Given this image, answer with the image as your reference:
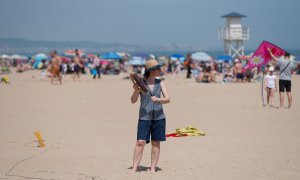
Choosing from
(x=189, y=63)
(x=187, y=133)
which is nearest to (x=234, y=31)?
(x=189, y=63)

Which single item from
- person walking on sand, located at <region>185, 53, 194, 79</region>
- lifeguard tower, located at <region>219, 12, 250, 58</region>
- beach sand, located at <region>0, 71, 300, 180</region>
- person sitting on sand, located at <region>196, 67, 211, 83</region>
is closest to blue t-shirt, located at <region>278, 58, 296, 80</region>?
beach sand, located at <region>0, 71, 300, 180</region>

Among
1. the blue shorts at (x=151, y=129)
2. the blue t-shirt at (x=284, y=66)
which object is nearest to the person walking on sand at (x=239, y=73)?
the blue t-shirt at (x=284, y=66)

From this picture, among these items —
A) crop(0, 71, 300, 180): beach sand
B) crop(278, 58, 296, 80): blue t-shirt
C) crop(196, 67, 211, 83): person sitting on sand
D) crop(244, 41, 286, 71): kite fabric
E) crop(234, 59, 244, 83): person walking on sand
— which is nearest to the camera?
crop(0, 71, 300, 180): beach sand

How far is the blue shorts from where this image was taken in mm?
6887

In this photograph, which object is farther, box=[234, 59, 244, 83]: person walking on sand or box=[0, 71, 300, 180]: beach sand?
box=[234, 59, 244, 83]: person walking on sand

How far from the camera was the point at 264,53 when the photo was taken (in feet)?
49.7

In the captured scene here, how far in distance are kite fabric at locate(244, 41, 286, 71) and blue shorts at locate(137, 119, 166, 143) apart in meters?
8.52

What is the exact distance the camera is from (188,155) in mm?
8195

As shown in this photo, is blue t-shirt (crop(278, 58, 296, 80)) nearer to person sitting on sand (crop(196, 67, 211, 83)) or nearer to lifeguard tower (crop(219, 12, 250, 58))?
person sitting on sand (crop(196, 67, 211, 83))

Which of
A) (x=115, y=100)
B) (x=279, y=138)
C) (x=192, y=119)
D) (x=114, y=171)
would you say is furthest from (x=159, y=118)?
(x=115, y=100)

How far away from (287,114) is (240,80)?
1456 cm

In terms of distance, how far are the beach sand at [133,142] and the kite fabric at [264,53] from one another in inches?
48.9

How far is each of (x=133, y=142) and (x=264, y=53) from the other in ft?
22.5

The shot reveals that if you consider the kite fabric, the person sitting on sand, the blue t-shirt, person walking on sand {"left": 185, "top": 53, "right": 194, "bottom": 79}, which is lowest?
the person sitting on sand
